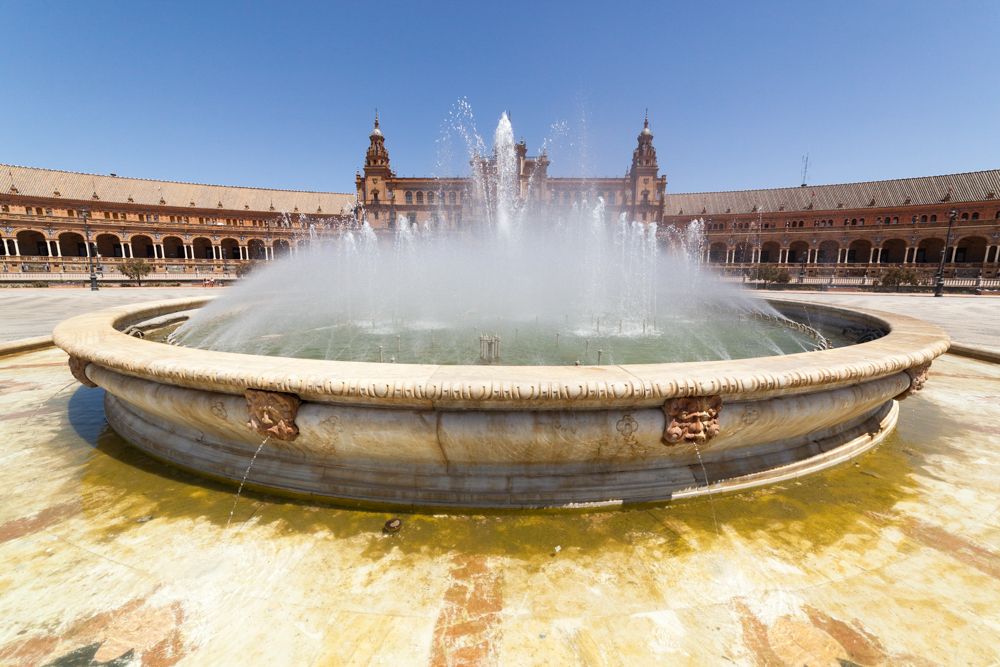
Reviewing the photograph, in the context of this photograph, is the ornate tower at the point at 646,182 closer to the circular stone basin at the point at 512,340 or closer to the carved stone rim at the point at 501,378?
the circular stone basin at the point at 512,340

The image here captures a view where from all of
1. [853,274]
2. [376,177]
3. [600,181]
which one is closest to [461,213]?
[376,177]

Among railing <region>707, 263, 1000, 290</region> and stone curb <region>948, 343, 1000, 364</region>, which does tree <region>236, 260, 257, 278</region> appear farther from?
stone curb <region>948, 343, 1000, 364</region>

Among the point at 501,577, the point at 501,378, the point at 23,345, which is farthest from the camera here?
the point at 23,345

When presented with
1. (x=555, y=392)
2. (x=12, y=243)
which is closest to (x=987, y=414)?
(x=555, y=392)

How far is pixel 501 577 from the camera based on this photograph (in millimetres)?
2328

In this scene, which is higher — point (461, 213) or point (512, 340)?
point (461, 213)

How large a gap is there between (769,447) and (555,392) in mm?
2102

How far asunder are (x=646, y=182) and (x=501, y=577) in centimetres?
5857

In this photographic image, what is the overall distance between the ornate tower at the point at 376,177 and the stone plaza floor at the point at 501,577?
5507 centimetres

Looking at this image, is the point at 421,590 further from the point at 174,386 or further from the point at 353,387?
the point at 174,386

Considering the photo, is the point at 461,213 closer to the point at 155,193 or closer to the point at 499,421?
the point at 155,193

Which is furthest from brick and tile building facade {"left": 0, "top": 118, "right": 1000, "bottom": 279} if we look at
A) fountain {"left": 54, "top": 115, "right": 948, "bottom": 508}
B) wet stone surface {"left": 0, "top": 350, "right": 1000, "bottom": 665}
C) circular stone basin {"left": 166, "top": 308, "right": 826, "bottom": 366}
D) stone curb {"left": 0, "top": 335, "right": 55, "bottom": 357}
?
wet stone surface {"left": 0, "top": 350, "right": 1000, "bottom": 665}

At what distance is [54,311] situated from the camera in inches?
539

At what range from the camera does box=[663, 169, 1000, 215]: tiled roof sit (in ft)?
148
